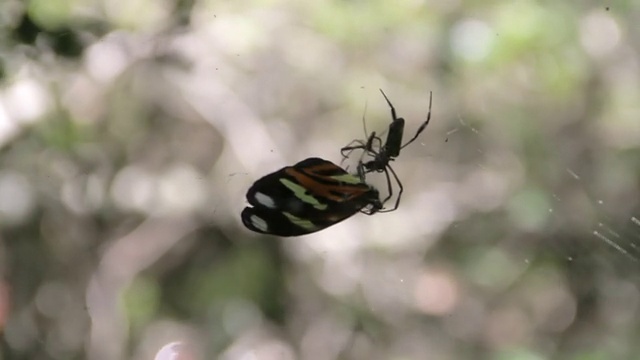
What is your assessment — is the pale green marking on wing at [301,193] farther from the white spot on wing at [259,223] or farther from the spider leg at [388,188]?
the spider leg at [388,188]

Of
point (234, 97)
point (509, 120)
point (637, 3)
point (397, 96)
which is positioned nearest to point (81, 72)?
point (234, 97)

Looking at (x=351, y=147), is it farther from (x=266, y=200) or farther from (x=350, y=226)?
(x=266, y=200)

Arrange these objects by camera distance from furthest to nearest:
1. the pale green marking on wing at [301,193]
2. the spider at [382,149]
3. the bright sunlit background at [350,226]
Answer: the bright sunlit background at [350,226] < the spider at [382,149] < the pale green marking on wing at [301,193]

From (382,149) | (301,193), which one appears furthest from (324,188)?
(382,149)

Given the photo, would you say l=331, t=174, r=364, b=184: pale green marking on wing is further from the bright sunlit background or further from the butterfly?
the bright sunlit background

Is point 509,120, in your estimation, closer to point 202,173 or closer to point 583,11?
point 583,11

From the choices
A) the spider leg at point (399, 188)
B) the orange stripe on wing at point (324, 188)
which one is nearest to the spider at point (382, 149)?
the spider leg at point (399, 188)
